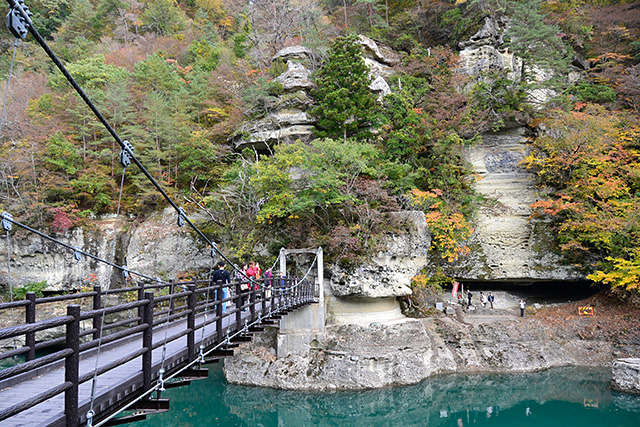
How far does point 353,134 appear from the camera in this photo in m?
16.3

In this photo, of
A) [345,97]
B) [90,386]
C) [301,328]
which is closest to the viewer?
[90,386]

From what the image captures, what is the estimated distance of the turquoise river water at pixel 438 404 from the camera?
1022cm

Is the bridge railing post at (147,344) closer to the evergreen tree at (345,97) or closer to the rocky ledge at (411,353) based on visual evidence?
the rocky ledge at (411,353)

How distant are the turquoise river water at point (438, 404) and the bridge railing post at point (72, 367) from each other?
8991mm

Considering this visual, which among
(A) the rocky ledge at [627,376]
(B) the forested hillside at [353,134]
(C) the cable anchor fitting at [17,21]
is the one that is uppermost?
(B) the forested hillside at [353,134]

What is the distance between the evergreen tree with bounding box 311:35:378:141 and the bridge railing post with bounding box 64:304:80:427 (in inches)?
548

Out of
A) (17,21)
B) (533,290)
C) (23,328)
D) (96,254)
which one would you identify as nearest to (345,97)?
(96,254)

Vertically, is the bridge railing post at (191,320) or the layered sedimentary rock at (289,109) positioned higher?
the layered sedimentary rock at (289,109)

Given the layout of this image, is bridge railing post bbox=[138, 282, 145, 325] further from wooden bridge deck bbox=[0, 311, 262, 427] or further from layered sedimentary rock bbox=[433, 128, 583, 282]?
layered sedimentary rock bbox=[433, 128, 583, 282]

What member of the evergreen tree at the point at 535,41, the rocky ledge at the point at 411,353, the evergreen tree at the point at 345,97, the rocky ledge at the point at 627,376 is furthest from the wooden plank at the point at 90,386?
the evergreen tree at the point at 535,41

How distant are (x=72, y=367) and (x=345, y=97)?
593 inches

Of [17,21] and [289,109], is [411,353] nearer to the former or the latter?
[289,109]

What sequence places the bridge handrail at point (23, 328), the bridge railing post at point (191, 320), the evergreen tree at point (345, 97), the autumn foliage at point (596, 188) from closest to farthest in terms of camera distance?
the bridge handrail at point (23, 328), the bridge railing post at point (191, 320), the autumn foliage at point (596, 188), the evergreen tree at point (345, 97)

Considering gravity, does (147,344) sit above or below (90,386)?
above
